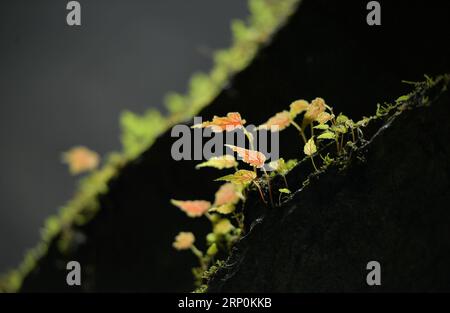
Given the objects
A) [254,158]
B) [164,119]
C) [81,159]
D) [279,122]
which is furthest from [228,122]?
[81,159]

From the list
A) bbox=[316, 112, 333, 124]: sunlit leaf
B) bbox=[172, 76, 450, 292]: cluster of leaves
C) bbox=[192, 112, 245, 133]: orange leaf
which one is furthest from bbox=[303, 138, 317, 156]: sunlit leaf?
bbox=[192, 112, 245, 133]: orange leaf

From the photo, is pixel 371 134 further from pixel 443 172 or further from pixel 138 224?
pixel 138 224

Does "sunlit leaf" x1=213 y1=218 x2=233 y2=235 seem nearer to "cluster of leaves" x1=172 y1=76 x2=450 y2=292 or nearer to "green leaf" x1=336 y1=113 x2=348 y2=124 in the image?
"cluster of leaves" x1=172 y1=76 x2=450 y2=292

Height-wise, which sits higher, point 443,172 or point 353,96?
point 353,96

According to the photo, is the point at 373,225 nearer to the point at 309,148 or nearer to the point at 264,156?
the point at 309,148

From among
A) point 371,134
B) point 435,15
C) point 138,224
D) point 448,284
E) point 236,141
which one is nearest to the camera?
point 448,284

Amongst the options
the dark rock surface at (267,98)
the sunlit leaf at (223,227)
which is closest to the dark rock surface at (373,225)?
the sunlit leaf at (223,227)
